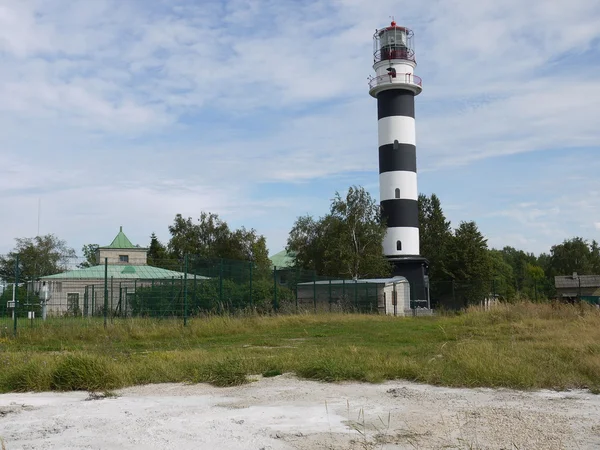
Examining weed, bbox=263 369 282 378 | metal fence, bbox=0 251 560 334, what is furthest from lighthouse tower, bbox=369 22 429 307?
weed, bbox=263 369 282 378

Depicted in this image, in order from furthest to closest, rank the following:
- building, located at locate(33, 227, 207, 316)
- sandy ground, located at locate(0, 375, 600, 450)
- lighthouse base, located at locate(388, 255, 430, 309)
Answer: lighthouse base, located at locate(388, 255, 430, 309)
building, located at locate(33, 227, 207, 316)
sandy ground, located at locate(0, 375, 600, 450)

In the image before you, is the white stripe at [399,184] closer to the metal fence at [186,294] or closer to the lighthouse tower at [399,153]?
the lighthouse tower at [399,153]

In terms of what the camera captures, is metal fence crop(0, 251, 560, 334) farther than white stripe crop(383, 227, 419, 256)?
No

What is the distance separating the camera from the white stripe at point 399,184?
38.6 metres

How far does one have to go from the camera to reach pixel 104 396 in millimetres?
7422

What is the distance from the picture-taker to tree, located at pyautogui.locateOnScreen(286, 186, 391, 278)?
1639 inches

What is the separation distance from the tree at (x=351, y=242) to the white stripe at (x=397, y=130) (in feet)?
18.7

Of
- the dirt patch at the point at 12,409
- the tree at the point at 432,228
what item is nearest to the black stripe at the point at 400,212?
the tree at the point at 432,228

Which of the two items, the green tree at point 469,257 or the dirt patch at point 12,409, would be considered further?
the green tree at point 469,257

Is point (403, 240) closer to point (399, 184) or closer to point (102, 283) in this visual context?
point (399, 184)

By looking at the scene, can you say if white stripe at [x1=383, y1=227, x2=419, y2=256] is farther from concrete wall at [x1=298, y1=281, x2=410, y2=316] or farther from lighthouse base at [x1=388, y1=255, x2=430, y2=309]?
concrete wall at [x1=298, y1=281, x2=410, y2=316]

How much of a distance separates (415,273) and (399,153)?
7.78m

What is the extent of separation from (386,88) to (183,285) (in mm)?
24464

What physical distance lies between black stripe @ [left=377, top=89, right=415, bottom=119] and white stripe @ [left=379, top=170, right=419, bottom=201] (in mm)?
3823
